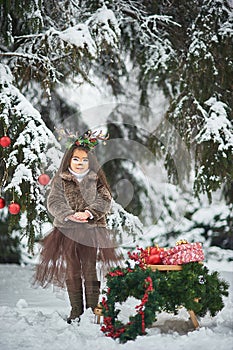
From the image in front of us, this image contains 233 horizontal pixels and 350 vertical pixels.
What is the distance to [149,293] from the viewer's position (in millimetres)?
→ 3168

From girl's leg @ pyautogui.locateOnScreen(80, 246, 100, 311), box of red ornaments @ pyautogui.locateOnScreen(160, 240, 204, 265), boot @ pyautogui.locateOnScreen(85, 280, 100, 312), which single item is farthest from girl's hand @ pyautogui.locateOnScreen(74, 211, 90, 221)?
box of red ornaments @ pyautogui.locateOnScreen(160, 240, 204, 265)

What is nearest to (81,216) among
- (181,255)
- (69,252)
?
(69,252)

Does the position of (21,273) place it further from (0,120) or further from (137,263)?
(137,263)

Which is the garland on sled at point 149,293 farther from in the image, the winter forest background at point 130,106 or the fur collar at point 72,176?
the winter forest background at point 130,106

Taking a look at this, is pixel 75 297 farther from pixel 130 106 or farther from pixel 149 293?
pixel 130 106

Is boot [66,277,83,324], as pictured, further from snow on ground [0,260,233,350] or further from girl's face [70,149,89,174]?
girl's face [70,149,89,174]

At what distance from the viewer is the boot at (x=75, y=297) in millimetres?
3756

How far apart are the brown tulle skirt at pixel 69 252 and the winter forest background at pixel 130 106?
3.02ft

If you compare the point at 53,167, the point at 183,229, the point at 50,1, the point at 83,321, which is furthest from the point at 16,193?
the point at 183,229

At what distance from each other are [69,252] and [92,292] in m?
0.37

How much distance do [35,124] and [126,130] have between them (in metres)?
3.32

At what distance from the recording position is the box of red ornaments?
3.53m

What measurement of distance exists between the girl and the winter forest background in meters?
0.68

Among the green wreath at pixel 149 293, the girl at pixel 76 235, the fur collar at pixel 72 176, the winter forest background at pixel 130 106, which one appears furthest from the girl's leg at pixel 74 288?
the winter forest background at pixel 130 106
